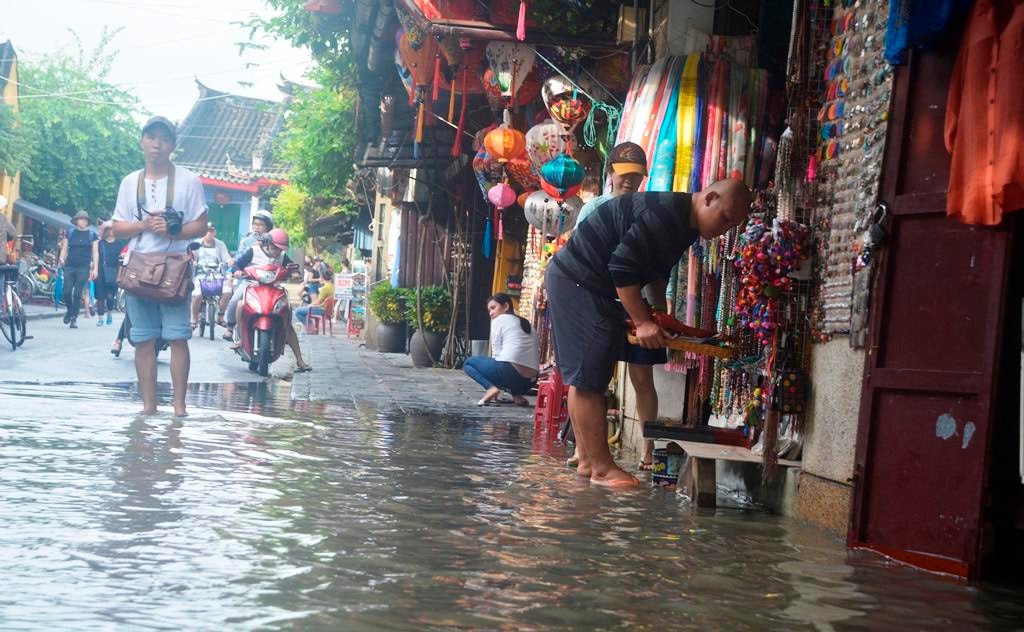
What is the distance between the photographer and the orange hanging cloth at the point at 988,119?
482cm

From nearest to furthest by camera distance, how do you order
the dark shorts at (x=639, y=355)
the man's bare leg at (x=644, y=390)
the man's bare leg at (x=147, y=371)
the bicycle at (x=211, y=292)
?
the dark shorts at (x=639, y=355), the man's bare leg at (x=644, y=390), the man's bare leg at (x=147, y=371), the bicycle at (x=211, y=292)

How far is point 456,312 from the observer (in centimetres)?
1894

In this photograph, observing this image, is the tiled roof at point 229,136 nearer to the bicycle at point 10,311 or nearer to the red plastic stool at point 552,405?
the bicycle at point 10,311

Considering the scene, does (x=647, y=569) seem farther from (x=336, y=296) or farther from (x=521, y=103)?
(x=336, y=296)

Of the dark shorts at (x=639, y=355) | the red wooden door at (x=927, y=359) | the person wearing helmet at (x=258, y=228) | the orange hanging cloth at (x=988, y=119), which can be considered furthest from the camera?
the person wearing helmet at (x=258, y=228)

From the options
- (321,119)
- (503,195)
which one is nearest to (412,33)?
(503,195)

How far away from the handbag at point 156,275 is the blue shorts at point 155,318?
89mm

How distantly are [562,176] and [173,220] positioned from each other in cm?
382

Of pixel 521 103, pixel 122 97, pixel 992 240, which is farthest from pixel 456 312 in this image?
pixel 122 97

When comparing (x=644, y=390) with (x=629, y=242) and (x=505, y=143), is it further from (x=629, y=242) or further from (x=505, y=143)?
(x=505, y=143)

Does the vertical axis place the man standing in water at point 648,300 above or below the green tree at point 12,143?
below

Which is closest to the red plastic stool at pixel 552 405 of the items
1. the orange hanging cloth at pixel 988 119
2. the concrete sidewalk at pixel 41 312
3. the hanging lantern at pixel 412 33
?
the hanging lantern at pixel 412 33

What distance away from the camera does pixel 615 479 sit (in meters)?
7.16

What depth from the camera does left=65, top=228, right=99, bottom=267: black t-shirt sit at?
22.1 m
